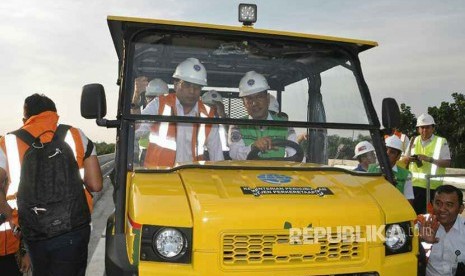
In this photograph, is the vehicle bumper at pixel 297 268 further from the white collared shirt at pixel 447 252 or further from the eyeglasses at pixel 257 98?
the eyeglasses at pixel 257 98

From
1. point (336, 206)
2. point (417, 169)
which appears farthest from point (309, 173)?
point (417, 169)

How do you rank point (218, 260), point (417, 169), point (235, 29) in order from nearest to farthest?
point (218, 260), point (235, 29), point (417, 169)

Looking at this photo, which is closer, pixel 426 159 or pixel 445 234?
pixel 445 234

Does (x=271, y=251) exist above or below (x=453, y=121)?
below

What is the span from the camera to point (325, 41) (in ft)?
12.2

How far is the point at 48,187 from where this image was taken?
333cm

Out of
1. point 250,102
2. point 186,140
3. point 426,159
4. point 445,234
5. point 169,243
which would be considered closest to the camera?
point 169,243

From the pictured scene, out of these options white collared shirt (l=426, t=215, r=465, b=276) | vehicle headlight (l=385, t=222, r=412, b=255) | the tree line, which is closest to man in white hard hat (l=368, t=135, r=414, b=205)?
white collared shirt (l=426, t=215, r=465, b=276)

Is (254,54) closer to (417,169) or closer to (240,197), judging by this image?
(240,197)

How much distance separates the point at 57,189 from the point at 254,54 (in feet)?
5.52

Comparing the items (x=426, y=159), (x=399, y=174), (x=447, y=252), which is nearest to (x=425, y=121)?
(x=426, y=159)

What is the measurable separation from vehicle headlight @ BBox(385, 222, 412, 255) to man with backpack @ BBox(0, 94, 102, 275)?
2.02 metres

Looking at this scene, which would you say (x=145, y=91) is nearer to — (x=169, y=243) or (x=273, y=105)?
(x=273, y=105)

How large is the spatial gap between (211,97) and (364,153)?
4.17ft
